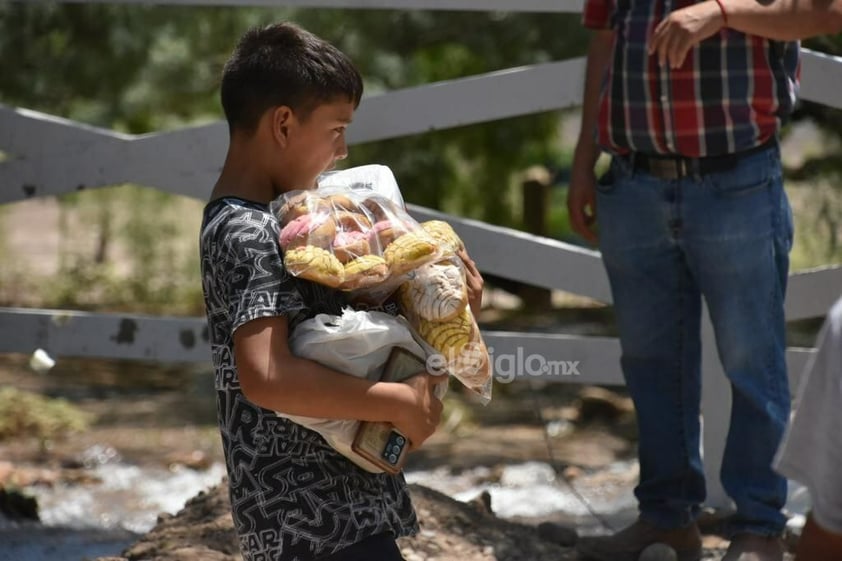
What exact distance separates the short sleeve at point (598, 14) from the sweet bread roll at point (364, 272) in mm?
1504

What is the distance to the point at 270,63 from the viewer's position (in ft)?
7.27

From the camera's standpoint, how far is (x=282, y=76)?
2.21 m

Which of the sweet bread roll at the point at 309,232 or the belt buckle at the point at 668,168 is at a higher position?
the sweet bread roll at the point at 309,232

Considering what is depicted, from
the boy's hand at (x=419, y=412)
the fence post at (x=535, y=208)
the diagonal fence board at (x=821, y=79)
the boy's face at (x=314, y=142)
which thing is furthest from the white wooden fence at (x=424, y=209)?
the fence post at (x=535, y=208)

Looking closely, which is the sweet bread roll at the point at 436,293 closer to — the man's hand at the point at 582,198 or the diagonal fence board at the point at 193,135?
the man's hand at the point at 582,198

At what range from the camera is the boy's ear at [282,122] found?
7.25ft

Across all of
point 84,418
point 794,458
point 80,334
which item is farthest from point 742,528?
point 84,418

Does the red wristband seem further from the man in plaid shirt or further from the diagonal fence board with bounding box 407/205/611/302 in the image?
the diagonal fence board with bounding box 407/205/611/302

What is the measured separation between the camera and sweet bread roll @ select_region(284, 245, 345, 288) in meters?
2.10

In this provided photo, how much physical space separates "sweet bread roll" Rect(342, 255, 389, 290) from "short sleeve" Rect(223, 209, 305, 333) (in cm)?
9

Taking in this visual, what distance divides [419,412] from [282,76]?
0.57 meters

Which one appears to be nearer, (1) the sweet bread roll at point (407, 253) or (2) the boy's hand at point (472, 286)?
(1) the sweet bread roll at point (407, 253)

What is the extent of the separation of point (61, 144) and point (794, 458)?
288 cm

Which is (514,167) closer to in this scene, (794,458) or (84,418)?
(84,418)
